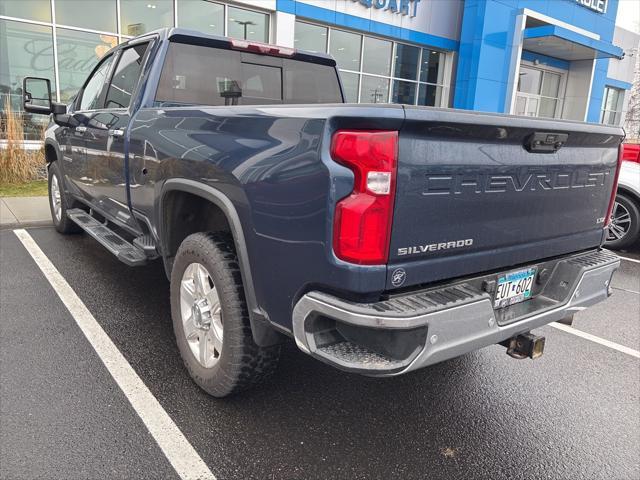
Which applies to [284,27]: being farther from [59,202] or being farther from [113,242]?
[113,242]

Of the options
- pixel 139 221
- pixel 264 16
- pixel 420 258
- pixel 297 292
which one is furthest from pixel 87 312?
pixel 264 16

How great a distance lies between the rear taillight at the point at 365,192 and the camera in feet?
6.18

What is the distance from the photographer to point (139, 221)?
3.60 metres

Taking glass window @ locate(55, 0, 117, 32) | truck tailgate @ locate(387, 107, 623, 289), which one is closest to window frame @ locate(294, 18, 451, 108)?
glass window @ locate(55, 0, 117, 32)

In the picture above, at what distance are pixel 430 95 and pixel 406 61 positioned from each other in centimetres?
192

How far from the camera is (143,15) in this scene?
1259cm

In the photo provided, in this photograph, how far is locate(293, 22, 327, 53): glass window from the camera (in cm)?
1504

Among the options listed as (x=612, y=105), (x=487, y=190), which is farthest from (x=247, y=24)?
(x=612, y=105)

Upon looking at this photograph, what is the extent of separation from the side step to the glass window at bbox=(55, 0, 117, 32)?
8447 mm

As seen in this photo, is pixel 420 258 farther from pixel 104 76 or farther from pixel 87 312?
pixel 104 76

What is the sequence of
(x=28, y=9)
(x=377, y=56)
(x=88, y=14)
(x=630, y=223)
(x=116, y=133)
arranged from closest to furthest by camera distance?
(x=116, y=133) → (x=630, y=223) → (x=28, y=9) → (x=88, y=14) → (x=377, y=56)

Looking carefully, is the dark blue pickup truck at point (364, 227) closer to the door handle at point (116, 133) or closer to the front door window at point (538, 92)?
the door handle at point (116, 133)

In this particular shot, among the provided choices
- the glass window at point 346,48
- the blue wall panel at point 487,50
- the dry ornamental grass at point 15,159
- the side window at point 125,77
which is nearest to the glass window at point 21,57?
the dry ornamental grass at point 15,159

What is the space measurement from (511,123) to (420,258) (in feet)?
2.41
